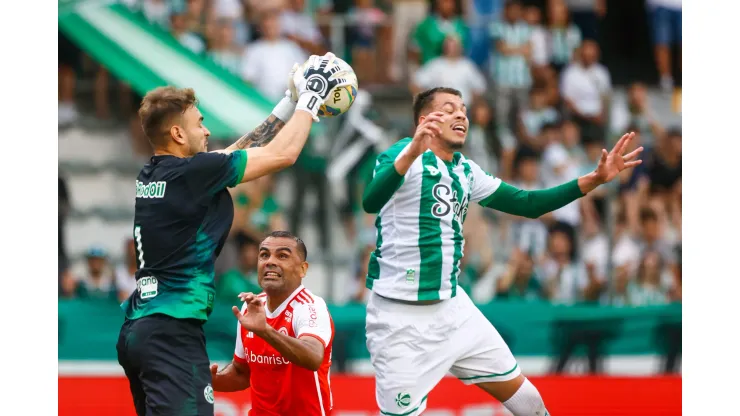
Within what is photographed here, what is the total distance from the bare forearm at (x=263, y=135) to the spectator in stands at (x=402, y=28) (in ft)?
24.5

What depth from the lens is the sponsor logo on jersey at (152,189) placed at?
18.1 feet

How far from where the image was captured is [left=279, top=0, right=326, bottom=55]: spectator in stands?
44.6 ft

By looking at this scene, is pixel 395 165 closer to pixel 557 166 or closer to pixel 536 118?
pixel 557 166

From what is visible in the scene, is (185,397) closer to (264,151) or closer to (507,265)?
(264,151)

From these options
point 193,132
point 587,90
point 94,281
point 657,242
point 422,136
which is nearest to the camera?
point 193,132

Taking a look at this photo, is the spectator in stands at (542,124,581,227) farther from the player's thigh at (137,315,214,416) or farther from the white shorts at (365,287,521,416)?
the player's thigh at (137,315,214,416)

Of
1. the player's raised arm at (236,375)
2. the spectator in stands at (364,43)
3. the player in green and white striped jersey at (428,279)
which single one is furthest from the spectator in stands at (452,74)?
the player's raised arm at (236,375)

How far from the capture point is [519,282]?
11992mm

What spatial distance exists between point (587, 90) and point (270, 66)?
4298 millimetres

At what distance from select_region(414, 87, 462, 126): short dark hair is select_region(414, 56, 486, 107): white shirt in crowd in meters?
6.68

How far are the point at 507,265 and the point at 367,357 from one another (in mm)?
2172

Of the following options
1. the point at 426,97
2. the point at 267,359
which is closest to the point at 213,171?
the point at 267,359

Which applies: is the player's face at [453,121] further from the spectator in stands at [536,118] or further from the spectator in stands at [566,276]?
the spectator in stands at [536,118]

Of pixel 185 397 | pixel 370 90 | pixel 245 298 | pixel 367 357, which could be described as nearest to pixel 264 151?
pixel 245 298
